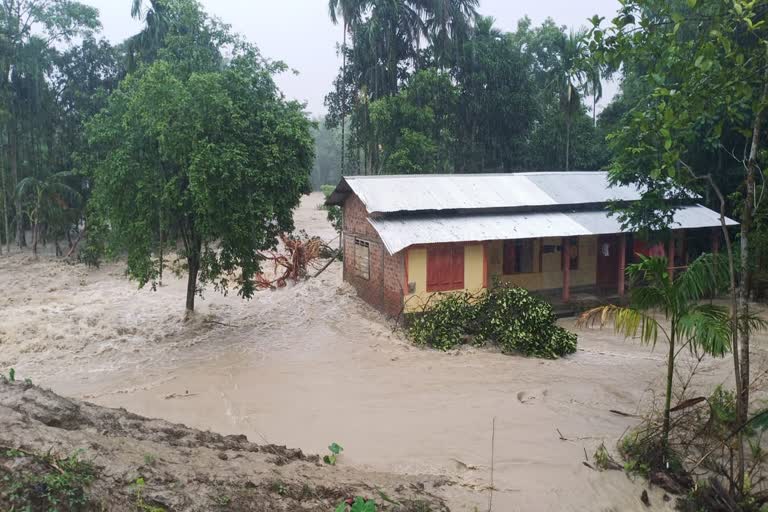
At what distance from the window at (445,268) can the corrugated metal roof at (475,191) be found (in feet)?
4.38

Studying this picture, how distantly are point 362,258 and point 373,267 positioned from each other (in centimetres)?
94

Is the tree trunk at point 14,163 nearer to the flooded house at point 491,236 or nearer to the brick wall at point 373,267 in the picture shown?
the brick wall at point 373,267

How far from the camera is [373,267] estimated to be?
53.9ft

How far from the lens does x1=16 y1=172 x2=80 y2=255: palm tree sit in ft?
79.8

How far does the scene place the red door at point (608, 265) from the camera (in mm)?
18281

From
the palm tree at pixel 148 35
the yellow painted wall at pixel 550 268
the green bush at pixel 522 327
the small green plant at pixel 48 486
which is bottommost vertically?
the green bush at pixel 522 327

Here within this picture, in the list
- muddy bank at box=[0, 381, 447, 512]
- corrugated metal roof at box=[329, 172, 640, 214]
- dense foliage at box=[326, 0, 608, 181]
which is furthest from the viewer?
dense foliage at box=[326, 0, 608, 181]

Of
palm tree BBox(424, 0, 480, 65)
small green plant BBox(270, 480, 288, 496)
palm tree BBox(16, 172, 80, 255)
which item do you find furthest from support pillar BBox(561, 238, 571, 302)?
palm tree BBox(16, 172, 80, 255)

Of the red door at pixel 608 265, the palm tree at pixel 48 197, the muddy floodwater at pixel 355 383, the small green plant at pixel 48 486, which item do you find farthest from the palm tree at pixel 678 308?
the palm tree at pixel 48 197

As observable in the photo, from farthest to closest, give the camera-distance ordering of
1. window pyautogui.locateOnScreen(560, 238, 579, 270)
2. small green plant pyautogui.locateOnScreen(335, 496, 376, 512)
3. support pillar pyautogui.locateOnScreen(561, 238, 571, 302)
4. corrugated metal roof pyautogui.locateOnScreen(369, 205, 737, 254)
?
window pyautogui.locateOnScreen(560, 238, 579, 270) → support pillar pyautogui.locateOnScreen(561, 238, 571, 302) → corrugated metal roof pyautogui.locateOnScreen(369, 205, 737, 254) → small green plant pyautogui.locateOnScreen(335, 496, 376, 512)

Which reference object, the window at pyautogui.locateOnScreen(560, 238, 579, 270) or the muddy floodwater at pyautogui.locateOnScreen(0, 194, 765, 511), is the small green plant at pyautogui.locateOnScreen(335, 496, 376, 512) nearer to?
the muddy floodwater at pyautogui.locateOnScreen(0, 194, 765, 511)

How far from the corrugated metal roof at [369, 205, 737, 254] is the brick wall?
682mm

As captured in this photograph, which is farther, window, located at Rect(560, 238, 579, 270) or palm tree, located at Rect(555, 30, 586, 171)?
palm tree, located at Rect(555, 30, 586, 171)

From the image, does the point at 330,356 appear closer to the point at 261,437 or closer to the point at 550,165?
the point at 261,437
